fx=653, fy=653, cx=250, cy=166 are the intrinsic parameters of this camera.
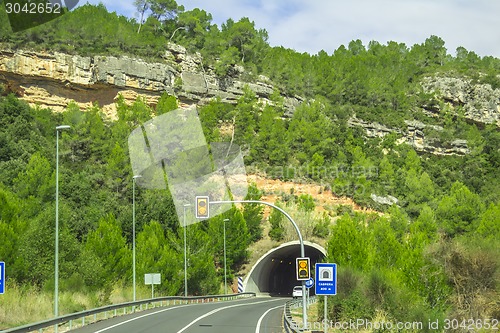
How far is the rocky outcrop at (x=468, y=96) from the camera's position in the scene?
13312 centimetres

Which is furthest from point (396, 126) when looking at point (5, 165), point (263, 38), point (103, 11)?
point (5, 165)

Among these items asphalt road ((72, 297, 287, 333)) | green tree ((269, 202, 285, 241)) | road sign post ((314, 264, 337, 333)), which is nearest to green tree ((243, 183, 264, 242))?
green tree ((269, 202, 285, 241))

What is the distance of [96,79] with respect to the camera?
89.8 metres

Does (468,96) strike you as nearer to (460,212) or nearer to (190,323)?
(460,212)

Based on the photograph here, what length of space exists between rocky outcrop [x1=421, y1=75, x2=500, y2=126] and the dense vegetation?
8.14ft

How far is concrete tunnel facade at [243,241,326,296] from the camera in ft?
230

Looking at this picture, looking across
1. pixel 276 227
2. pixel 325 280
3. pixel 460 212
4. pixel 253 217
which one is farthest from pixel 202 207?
pixel 253 217

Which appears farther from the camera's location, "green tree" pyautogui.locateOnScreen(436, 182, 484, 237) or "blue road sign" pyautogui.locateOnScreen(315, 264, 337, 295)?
"green tree" pyautogui.locateOnScreen(436, 182, 484, 237)

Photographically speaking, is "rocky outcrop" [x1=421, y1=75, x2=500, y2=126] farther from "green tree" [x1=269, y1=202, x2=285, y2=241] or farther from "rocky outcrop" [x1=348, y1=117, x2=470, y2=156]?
"green tree" [x1=269, y1=202, x2=285, y2=241]

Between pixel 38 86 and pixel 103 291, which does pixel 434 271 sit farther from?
pixel 38 86

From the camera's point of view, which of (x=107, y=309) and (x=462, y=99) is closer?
(x=107, y=309)

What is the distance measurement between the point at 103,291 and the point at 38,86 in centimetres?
5387

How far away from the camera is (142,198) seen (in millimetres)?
68688

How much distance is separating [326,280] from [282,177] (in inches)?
2706
